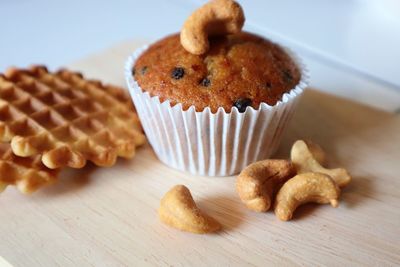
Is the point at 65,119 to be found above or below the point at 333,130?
above

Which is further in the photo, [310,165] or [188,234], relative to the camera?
[310,165]

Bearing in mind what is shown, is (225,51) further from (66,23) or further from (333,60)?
(66,23)

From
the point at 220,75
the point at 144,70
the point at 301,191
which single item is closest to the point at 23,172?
the point at 144,70

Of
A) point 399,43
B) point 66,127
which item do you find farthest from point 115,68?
point 399,43

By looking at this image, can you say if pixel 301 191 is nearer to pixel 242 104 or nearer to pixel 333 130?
pixel 242 104

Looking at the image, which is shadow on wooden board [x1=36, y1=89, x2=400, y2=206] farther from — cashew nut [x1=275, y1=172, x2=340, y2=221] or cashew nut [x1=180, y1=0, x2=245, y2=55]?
cashew nut [x1=180, y1=0, x2=245, y2=55]
